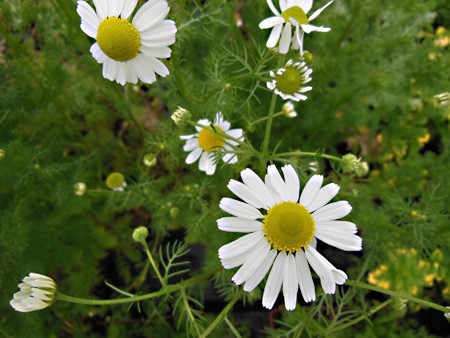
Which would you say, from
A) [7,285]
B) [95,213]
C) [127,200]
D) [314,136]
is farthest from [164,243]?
[314,136]

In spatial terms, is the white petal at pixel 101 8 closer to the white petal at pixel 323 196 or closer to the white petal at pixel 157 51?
the white petal at pixel 157 51

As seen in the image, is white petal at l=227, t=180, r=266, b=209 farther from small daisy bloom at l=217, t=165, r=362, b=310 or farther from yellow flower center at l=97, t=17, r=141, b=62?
yellow flower center at l=97, t=17, r=141, b=62

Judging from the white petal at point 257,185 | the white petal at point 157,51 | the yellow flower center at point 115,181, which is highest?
the white petal at point 157,51

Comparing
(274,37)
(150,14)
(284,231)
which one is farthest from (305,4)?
(284,231)

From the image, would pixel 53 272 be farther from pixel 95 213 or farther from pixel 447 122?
pixel 447 122

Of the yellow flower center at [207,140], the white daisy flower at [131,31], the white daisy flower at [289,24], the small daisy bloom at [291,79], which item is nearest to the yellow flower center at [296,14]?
the white daisy flower at [289,24]

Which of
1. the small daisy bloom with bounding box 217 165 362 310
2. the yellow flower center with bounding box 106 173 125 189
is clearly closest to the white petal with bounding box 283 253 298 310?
the small daisy bloom with bounding box 217 165 362 310
